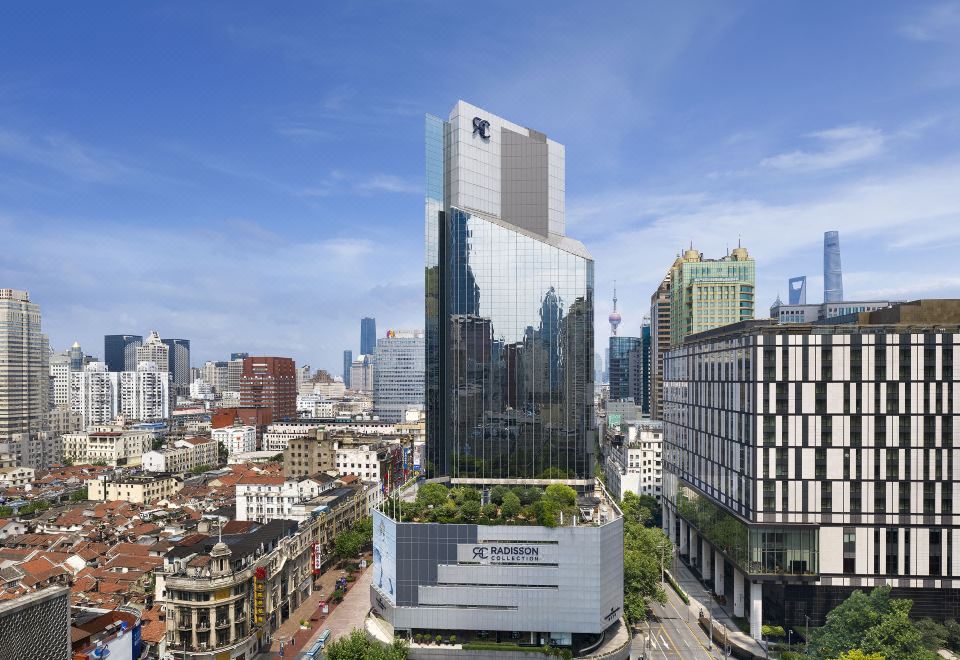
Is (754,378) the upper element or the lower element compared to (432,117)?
lower

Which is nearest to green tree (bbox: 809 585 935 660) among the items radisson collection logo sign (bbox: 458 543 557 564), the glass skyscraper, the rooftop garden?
the rooftop garden

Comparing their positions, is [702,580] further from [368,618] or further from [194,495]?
[194,495]

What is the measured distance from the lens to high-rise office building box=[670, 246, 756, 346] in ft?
585

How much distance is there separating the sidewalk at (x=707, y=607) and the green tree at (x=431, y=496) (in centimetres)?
3265

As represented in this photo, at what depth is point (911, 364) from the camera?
7225 centimetres

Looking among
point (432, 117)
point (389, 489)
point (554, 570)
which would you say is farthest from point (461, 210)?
point (554, 570)

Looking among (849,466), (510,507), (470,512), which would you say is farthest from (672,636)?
(470,512)

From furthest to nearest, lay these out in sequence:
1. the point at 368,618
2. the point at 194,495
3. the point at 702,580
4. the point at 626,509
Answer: the point at 194,495
the point at 626,509
the point at 702,580
the point at 368,618

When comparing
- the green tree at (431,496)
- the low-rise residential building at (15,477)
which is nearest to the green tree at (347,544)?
the green tree at (431,496)

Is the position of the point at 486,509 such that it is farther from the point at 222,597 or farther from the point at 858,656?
the point at 858,656

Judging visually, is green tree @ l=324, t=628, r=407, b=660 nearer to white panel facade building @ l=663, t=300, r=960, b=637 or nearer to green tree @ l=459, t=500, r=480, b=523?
green tree @ l=459, t=500, r=480, b=523

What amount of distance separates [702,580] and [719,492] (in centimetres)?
1856

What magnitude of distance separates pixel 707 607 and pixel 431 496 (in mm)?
39012

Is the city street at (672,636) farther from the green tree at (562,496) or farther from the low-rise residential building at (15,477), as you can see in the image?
the low-rise residential building at (15,477)
